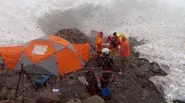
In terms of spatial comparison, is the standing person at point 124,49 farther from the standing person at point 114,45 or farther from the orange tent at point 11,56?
the orange tent at point 11,56

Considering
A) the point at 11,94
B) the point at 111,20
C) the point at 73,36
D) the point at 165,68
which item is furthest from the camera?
the point at 111,20

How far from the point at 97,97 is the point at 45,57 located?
9.75ft

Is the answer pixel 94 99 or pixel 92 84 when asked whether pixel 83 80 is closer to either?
pixel 92 84

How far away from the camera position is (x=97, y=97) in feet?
38.9

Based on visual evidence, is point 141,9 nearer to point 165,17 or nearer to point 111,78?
point 165,17

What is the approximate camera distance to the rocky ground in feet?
39.3

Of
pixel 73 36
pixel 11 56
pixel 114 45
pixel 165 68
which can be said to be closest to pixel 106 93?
pixel 114 45

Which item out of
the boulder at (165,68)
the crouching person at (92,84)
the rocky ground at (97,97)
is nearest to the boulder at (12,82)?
the rocky ground at (97,97)

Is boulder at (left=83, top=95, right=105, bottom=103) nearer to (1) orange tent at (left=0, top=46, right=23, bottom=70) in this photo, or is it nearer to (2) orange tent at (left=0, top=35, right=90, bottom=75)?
(2) orange tent at (left=0, top=35, right=90, bottom=75)

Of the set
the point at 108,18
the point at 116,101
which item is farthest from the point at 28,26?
the point at 116,101

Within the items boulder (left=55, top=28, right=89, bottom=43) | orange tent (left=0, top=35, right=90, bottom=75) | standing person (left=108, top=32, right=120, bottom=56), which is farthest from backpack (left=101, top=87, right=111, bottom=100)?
boulder (left=55, top=28, right=89, bottom=43)

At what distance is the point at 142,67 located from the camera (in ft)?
51.8

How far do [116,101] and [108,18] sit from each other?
11114mm

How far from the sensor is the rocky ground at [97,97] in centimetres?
1197
